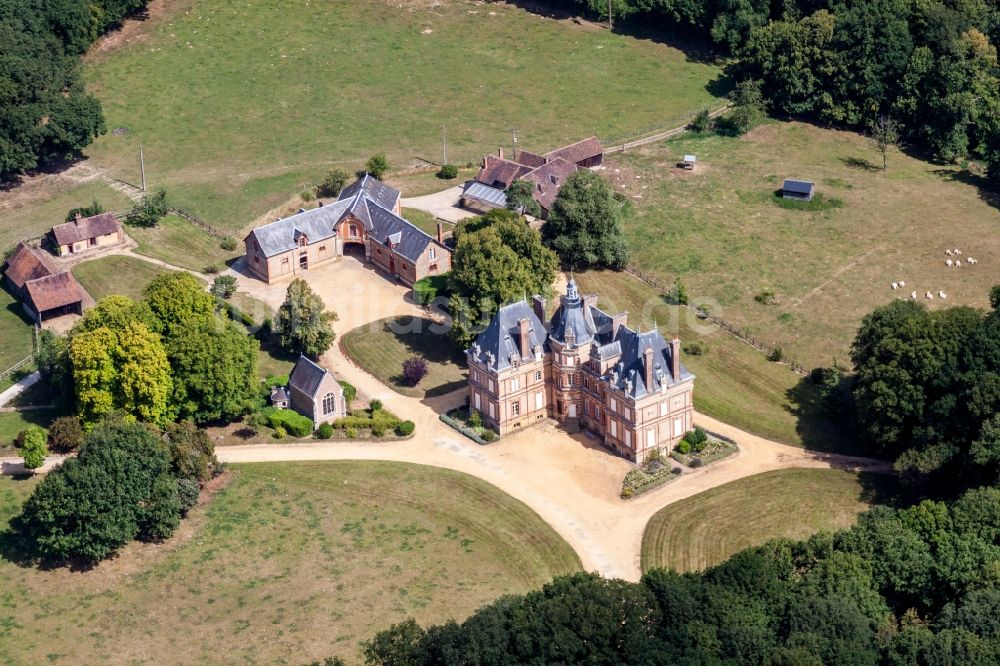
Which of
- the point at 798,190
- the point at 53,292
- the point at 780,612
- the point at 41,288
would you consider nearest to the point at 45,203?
the point at 41,288

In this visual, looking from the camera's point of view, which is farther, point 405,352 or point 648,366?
point 405,352

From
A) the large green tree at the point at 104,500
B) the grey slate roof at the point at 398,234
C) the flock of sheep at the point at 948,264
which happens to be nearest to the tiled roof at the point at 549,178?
the grey slate roof at the point at 398,234

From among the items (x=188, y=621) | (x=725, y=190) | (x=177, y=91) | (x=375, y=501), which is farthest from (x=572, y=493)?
(x=177, y=91)

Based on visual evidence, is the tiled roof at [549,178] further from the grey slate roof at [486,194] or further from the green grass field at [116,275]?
→ the green grass field at [116,275]

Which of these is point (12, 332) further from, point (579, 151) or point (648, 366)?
point (579, 151)

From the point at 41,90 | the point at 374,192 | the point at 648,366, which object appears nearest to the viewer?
the point at 648,366

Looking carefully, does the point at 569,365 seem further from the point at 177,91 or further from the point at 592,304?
the point at 177,91
